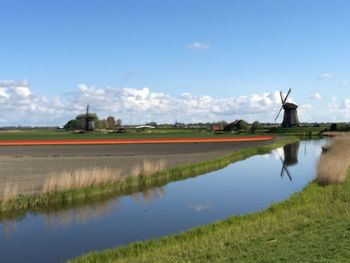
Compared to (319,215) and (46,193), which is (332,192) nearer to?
(319,215)

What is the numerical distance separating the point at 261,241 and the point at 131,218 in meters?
7.33

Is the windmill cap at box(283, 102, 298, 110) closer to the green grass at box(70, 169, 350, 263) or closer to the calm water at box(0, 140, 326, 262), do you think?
the calm water at box(0, 140, 326, 262)

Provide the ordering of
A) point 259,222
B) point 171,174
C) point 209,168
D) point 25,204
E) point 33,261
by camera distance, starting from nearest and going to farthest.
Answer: point 33,261 → point 259,222 → point 25,204 → point 171,174 → point 209,168

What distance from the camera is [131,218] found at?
58.5ft

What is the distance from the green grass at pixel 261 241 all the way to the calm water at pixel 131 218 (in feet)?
5.54

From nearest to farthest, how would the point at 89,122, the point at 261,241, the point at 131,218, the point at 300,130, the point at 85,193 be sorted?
the point at 261,241 < the point at 131,218 < the point at 85,193 < the point at 300,130 < the point at 89,122

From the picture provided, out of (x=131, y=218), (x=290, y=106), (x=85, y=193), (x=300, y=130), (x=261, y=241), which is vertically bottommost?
(x=131, y=218)

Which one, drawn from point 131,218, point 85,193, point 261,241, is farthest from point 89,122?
point 261,241

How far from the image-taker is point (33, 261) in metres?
12.2

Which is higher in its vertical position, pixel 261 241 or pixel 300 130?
pixel 300 130

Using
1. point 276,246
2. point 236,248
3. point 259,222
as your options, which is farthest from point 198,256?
point 259,222

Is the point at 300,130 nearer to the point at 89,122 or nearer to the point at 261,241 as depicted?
the point at 89,122

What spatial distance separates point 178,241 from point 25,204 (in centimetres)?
874

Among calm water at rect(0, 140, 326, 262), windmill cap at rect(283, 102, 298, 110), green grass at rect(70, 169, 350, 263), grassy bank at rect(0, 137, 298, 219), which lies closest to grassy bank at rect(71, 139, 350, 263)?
green grass at rect(70, 169, 350, 263)
